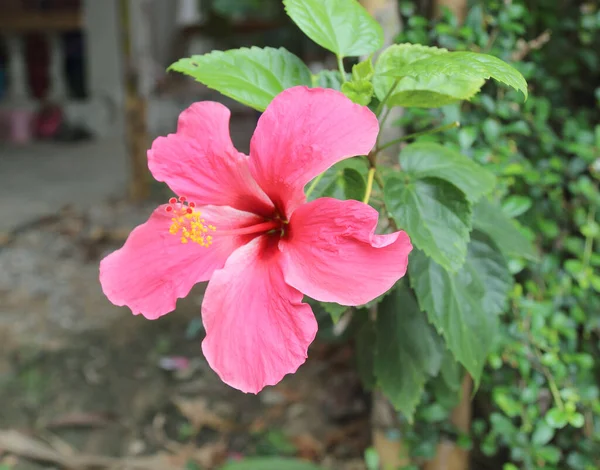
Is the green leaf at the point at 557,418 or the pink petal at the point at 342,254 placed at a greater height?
the pink petal at the point at 342,254

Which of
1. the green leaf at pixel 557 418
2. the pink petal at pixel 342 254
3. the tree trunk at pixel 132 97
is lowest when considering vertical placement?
the tree trunk at pixel 132 97

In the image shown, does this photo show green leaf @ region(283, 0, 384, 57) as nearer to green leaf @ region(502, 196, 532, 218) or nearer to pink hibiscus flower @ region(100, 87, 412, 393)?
pink hibiscus flower @ region(100, 87, 412, 393)

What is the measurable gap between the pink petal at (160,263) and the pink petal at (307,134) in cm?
8

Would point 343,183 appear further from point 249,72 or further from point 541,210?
point 541,210

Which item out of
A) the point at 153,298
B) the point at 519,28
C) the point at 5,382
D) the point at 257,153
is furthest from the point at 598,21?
the point at 5,382

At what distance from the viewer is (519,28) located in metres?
1.10

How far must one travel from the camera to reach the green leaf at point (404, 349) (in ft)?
2.77

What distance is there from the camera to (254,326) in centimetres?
51

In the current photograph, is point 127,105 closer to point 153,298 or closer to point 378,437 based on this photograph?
point 378,437

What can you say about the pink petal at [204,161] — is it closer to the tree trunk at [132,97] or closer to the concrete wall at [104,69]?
the tree trunk at [132,97]

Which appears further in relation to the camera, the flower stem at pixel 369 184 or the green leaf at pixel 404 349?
the green leaf at pixel 404 349

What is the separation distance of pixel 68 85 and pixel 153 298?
6769 millimetres

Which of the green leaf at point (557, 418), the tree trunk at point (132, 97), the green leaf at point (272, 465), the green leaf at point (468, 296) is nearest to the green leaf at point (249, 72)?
the green leaf at point (468, 296)

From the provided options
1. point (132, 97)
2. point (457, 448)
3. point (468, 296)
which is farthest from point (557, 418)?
point (132, 97)
